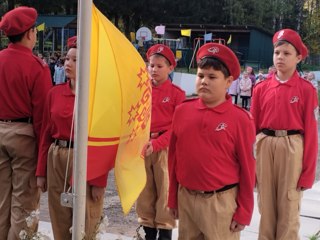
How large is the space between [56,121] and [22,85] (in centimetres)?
47

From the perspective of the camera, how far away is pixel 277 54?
171 inches

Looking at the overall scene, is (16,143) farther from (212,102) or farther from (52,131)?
(212,102)

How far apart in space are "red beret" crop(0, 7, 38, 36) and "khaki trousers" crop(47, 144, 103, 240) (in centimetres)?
94

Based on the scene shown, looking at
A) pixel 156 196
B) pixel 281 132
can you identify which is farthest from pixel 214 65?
pixel 156 196

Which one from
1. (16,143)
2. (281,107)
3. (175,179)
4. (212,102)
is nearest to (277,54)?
(281,107)

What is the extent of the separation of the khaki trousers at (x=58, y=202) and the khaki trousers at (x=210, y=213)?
71 cm

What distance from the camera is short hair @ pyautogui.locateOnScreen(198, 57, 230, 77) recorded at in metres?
3.26

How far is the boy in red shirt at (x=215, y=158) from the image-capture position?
3.21 meters

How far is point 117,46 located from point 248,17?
49.7m

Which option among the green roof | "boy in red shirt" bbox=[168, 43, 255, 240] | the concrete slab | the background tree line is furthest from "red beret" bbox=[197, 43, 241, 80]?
the background tree line

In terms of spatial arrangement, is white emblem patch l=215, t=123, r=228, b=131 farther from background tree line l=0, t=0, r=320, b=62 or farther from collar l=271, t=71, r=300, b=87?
background tree line l=0, t=0, r=320, b=62

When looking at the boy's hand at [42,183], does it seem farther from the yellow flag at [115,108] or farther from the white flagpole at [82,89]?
the white flagpole at [82,89]

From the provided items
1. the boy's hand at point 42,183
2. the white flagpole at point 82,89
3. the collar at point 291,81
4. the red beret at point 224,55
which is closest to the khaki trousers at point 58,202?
the boy's hand at point 42,183

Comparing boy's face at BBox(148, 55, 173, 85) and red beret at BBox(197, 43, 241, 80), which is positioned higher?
red beret at BBox(197, 43, 241, 80)
